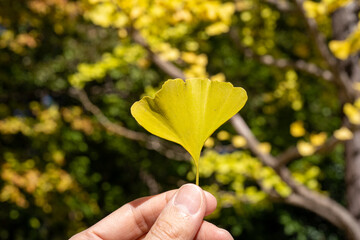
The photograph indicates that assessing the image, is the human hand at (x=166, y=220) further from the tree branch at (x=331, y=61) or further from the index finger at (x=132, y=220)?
the tree branch at (x=331, y=61)

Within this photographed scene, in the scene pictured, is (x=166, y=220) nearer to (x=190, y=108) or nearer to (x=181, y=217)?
(x=181, y=217)

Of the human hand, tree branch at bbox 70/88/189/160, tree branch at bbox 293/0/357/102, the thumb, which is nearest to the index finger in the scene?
the human hand

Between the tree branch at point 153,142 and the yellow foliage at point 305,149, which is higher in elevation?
the yellow foliage at point 305,149

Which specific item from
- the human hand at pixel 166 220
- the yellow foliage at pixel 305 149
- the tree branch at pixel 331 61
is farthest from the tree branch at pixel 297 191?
the human hand at pixel 166 220

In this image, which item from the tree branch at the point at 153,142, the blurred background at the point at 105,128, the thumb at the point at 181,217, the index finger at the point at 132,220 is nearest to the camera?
the thumb at the point at 181,217

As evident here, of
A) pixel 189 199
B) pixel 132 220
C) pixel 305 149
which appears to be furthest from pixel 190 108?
pixel 305 149

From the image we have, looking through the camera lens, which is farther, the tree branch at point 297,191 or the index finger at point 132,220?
the tree branch at point 297,191
